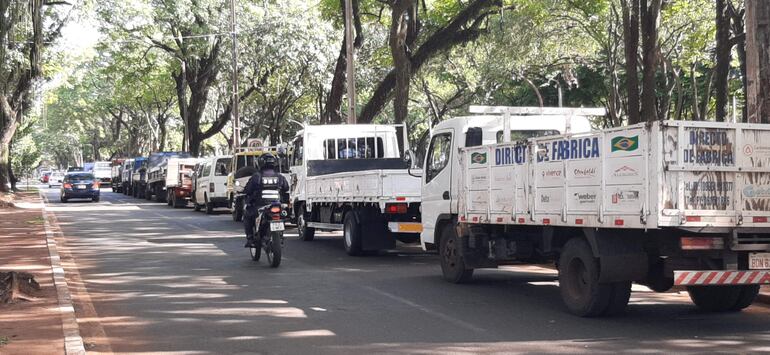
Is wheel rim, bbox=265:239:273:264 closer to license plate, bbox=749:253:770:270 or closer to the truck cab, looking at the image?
the truck cab

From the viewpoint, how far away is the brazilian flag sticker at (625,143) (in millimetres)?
8609

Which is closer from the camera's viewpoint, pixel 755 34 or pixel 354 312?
pixel 354 312

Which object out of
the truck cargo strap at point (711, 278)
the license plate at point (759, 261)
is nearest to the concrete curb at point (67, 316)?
the truck cargo strap at point (711, 278)

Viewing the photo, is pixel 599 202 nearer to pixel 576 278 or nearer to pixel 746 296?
pixel 576 278

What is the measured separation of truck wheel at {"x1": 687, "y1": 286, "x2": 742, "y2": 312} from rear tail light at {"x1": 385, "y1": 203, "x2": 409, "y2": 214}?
21.3ft

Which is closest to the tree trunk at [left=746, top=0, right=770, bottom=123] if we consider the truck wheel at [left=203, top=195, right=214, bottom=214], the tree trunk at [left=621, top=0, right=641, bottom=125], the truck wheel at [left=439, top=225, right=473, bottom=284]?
the truck wheel at [left=439, top=225, right=473, bottom=284]

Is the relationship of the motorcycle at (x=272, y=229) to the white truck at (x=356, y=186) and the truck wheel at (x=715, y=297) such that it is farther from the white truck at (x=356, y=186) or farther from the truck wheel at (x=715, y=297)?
the truck wheel at (x=715, y=297)

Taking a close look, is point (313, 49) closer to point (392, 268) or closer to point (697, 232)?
point (392, 268)

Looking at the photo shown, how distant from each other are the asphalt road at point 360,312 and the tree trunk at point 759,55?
256 centimetres

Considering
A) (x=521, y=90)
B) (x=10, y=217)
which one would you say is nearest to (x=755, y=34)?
(x=10, y=217)

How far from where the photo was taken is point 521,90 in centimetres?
4478

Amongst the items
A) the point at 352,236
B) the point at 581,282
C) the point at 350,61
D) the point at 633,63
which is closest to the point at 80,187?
the point at 350,61

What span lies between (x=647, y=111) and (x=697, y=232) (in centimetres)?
1117

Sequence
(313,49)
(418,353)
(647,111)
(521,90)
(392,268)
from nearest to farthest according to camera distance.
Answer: (418,353), (392,268), (647,111), (313,49), (521,90)
